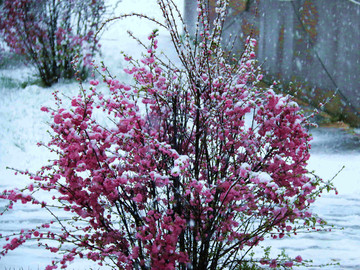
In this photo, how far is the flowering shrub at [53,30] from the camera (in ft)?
31.6

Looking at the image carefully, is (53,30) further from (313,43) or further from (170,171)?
(170,171)

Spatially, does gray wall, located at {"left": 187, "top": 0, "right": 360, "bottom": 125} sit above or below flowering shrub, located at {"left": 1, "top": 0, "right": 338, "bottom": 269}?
above

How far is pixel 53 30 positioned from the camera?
977 cm

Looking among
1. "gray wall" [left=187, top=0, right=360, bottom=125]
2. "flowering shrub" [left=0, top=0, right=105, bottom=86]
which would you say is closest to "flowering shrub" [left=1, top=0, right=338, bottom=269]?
"gray wall" [left=187, top=0, right=360, bottom=125]

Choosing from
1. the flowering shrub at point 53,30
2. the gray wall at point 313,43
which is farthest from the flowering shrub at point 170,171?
the flowering shrub at point 53,30

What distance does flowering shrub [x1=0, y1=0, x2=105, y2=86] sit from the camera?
9617mm

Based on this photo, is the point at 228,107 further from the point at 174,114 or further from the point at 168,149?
the point at 168,149

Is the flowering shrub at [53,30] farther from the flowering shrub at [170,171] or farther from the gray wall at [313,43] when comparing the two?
the flowering shrub at [170,171]

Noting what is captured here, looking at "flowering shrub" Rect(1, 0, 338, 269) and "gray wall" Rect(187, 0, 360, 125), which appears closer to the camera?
"flowering shrub" Rect(1, 0, 338, 269)

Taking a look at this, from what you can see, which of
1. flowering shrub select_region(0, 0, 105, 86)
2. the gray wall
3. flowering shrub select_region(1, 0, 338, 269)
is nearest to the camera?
flowering shrub select_region(1, 0, 338, 269)

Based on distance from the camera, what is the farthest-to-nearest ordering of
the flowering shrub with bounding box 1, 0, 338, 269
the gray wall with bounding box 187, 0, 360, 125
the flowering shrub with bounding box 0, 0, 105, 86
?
the flowering shrub with bounding box 0, 0, 105, 86 < the gray wall with bounding box 187, 0, 360, 125 < the flowering shrub with bounding box 1, 0, 338, 269

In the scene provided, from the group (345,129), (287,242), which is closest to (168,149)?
(287,242)

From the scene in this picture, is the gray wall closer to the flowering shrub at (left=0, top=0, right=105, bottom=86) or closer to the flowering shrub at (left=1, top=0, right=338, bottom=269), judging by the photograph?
the flowering shrub at (left=0, top=0, right=105, bottom=86)

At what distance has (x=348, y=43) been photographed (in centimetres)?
827
